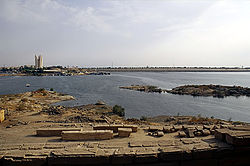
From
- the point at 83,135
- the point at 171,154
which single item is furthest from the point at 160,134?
the point at 83,135

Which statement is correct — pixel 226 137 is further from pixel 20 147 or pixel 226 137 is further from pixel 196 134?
pixel 20 147

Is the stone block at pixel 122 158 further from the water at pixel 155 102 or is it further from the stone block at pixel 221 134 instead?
the water at pixel 155 102

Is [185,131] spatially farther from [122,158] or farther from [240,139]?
[122,158]

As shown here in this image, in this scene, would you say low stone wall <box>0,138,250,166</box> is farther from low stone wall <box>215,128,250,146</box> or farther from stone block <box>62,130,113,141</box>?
stone block <box>62,130,113,141</box>

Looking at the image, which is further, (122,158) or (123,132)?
(123,132)

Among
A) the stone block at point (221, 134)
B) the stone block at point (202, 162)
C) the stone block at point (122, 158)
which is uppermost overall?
the stone block at point (221, 134)

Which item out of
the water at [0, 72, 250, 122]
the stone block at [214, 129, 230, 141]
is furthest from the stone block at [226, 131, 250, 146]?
the water at [0, 72, 250, 122]

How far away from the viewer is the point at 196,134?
26.2 ft

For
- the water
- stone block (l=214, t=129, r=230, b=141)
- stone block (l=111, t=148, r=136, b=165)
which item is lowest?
the water

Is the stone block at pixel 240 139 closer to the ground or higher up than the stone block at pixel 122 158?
higher up

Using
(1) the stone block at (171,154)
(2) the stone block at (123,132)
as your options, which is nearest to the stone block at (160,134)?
(2) the stone block at (123,132)

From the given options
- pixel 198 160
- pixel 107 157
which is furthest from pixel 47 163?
pixel 198 160

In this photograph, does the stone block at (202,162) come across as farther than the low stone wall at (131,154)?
Yes

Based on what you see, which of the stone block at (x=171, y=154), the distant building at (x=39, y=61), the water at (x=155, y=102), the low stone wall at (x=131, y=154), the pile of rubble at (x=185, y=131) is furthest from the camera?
the distant building at (x=39, y=61)
